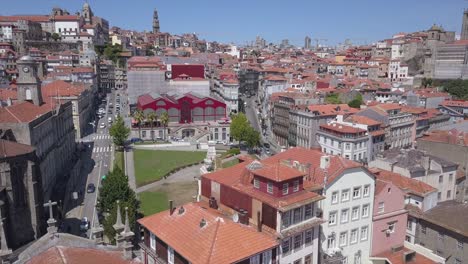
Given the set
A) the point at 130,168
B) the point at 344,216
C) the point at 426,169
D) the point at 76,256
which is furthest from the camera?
the point at 130,168

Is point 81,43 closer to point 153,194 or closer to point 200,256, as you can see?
point 153,194

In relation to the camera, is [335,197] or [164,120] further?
[164,120]

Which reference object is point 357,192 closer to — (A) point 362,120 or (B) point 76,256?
(B) point 76,256

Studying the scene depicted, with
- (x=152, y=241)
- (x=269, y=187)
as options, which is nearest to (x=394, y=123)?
(x=269, y=187)

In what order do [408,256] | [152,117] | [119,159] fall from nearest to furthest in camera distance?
[408,256] → [119,159] → [152,117]

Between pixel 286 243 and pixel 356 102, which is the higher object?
pixel 356 102

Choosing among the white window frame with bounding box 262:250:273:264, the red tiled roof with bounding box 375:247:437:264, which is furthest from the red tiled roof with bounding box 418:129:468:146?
the white window frame with bounding box 262:250:273:264

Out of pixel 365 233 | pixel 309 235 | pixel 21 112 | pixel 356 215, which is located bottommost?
pixel 365 233

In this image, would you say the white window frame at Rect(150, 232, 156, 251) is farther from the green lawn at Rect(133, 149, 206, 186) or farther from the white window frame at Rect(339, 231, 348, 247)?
the green lawn at Rect(133, 149, 206, 186)
